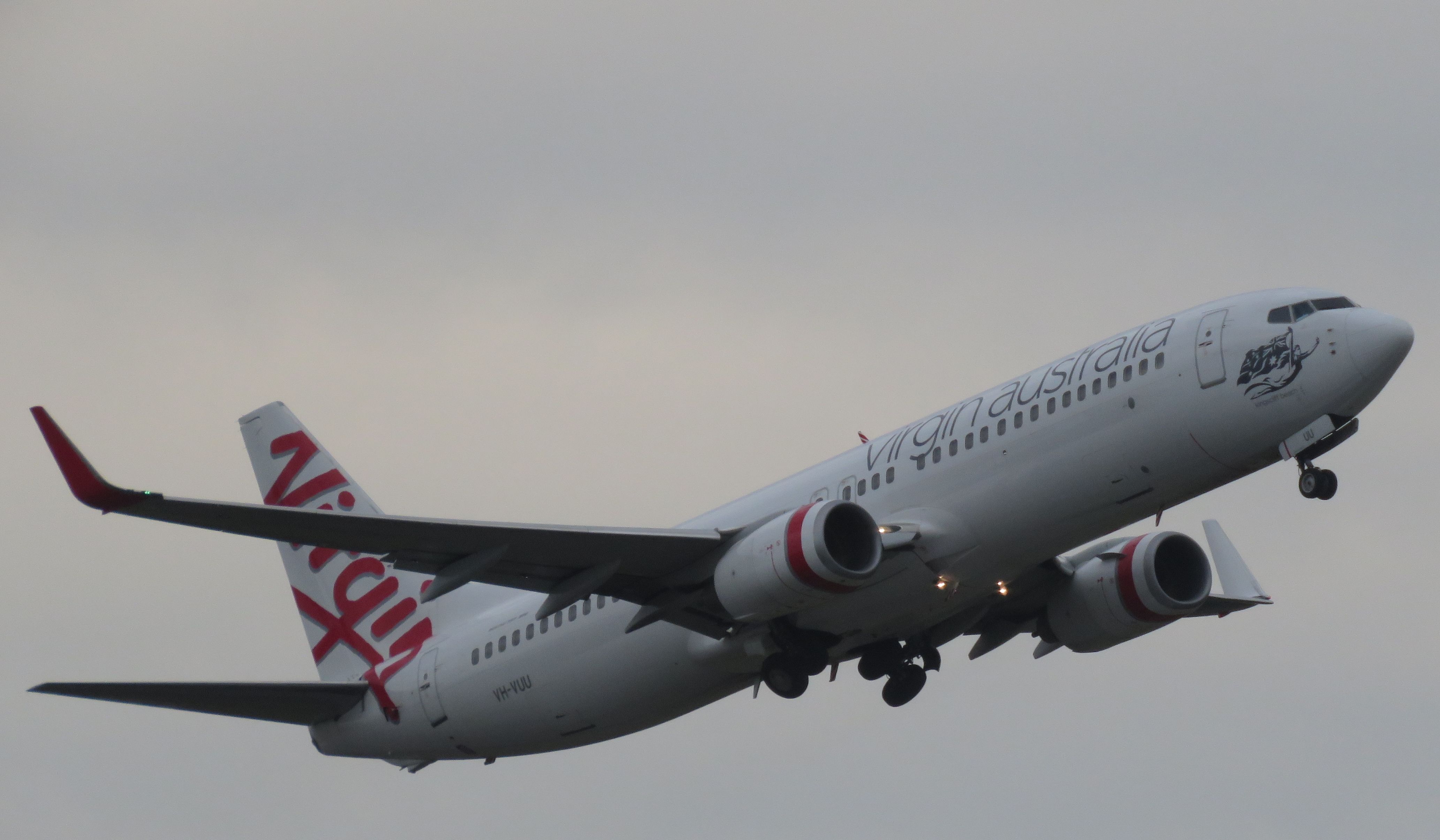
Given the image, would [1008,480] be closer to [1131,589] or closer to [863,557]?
[863,557]

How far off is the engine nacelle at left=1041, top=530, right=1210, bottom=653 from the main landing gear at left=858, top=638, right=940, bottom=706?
8.54 feet

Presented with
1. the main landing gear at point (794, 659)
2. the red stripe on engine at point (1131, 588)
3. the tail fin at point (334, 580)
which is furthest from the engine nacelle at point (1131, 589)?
the tail fin at point (334, 580)

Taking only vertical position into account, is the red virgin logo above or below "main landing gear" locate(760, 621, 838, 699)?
above

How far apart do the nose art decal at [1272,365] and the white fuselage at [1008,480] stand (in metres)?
0.03

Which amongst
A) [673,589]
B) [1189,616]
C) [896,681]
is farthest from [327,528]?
[1189,616]

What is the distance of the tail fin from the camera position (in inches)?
1423

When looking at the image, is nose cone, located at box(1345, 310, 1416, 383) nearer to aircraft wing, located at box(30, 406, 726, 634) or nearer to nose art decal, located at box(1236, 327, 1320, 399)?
nose art decal, located at box(1236, 327, 1320, 399)

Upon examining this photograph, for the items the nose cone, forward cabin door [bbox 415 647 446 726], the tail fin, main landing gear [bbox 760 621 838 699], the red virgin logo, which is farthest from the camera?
the tail fin

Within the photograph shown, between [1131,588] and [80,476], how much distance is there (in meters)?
18.1

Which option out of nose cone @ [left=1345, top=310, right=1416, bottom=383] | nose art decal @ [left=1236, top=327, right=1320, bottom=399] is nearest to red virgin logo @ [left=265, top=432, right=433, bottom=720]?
nose art decal @ [left=1236, top=327, right=1320, bottom=399]

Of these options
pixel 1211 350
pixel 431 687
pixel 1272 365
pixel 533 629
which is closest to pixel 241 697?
pixel 431 687

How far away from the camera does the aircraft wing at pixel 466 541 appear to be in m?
23.1

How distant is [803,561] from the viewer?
26703 mm

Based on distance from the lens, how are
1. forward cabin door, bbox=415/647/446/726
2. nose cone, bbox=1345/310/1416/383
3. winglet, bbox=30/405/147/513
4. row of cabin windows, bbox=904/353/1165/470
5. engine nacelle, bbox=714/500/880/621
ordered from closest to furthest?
winglet, bbox=30/405/147/513 < nose cone, bbox=1345/310/1416/383 < row of cabin windows, bbox=904/353/1165/470 < engine nacelle, bbox=714/500/880/621 < forward cabin door, bbox=415/647/446/726
